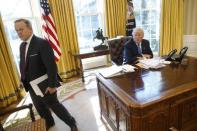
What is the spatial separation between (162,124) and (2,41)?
3.04m

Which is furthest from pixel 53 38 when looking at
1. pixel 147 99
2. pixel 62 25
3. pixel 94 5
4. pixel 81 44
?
pixel 147 99

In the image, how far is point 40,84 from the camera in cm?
198

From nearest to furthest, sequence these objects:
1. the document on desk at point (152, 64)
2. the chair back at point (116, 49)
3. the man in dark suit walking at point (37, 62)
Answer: the man in dark suit walking at point (37, 62) < the document on desk at point (152, 64) < the chair back at point (116, 49)

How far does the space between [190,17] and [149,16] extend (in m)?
1.16

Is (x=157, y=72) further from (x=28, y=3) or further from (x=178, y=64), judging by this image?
(x=28, y=3)

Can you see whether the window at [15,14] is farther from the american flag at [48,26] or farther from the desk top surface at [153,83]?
the desk top surface at [153,83]

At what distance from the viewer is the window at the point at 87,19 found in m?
4.42

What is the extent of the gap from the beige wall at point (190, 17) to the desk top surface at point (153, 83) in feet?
10.7

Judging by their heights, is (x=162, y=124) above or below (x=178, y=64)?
below

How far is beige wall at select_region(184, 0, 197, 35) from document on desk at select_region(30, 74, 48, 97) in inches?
182

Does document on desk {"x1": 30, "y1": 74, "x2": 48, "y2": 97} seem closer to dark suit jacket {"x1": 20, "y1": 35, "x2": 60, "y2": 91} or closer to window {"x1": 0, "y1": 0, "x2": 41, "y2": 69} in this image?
dark suit jacket {"x1": 20, "y1": 35, "x2": 60, "y2": 91}

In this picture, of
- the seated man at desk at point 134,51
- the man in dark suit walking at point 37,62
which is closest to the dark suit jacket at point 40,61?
the man in dark suit walking at point 37,62

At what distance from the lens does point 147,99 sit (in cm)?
148

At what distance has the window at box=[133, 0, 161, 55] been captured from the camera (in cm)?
488
